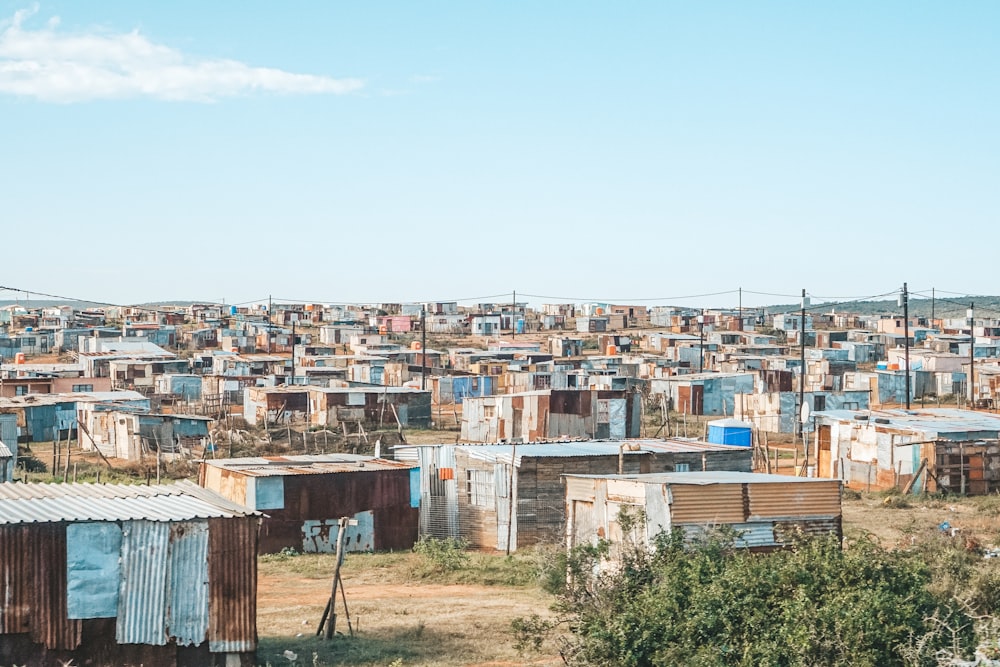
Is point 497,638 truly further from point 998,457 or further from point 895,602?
point 998,457

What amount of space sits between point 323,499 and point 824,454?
18.7 meters

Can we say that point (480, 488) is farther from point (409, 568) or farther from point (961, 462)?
point (961, 462)

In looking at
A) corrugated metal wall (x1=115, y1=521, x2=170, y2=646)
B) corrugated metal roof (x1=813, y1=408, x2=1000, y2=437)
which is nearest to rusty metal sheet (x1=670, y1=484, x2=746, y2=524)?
corrugated metal wall (x1=115, y1=521, x2=170, y2=646)

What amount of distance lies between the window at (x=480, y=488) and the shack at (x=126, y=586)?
11.3 meters

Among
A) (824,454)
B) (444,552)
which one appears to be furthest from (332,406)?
(444,552)

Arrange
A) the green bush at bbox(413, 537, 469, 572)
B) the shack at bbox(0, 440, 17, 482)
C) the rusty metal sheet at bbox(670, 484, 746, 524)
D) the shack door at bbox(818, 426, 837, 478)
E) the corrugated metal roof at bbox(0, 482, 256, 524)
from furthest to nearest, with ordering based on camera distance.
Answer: the shack door at bbox(818, 426, 837, 478) < the shack at bbox(0, 440, 17, 482) < the green bush at bbox(413, 537, 469, 572) < the rusty metal sheet at bbox(670, 484, 746, 524) < the corrugated metal roof at bbox(0, 482, 256, 524)

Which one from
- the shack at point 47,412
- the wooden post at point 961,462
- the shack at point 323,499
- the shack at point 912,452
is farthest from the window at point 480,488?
the shack at point 47,412

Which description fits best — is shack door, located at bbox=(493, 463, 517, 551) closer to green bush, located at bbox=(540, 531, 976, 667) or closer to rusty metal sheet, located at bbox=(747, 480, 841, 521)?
rusty metal sheet, located at bbox=(747, 480, 841, 521)

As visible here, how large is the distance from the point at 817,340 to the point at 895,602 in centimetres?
8812

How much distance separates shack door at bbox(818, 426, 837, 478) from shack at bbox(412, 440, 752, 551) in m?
10.4

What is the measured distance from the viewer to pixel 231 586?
594 inches

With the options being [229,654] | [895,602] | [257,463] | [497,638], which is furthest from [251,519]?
[257,463]

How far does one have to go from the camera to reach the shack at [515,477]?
25.6m

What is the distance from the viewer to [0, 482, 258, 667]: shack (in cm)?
1448
